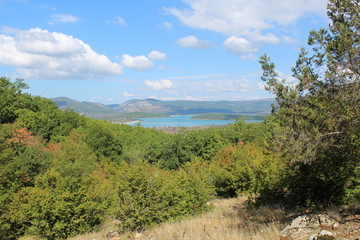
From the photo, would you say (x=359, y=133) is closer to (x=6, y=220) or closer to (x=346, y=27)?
(x=346, y=27)

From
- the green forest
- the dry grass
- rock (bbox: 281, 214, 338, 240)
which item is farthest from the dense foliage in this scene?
rock (bbox: 281, 214, 338, 240)

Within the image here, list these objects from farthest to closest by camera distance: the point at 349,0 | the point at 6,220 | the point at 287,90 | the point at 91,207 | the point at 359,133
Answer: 1. the point at 6,220
2. the point at 91,207
3. the point at 287,90
4. the point at 349,0
5. the point at 359,133

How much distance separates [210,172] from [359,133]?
23177 mm

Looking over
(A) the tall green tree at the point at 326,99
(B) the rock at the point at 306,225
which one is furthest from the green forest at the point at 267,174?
(B) the rock at the point at 306,225

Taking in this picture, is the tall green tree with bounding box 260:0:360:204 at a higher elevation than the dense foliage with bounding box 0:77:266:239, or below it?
higher

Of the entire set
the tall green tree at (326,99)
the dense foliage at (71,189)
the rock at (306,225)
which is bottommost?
the dense foliage at (71,189)

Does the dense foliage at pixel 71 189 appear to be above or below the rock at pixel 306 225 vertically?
below

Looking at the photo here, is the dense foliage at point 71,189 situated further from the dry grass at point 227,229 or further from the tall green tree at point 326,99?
the tall green tree at point 326,99

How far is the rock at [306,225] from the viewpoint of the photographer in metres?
6.35

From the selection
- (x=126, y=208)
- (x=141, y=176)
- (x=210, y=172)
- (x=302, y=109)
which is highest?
(x=302, y=109)

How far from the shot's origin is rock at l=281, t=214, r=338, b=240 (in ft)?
20.8

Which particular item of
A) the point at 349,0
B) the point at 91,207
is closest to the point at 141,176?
the point at 91,207

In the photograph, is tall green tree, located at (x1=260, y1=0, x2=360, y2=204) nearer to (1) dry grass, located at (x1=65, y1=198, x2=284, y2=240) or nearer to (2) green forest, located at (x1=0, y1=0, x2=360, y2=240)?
(2) green forest, located at (x1=0, y1=0, x2=360, y2=240)

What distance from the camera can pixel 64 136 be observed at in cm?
4609
